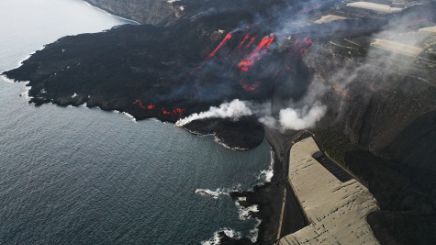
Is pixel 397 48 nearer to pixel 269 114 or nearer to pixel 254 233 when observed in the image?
pixel 269 114

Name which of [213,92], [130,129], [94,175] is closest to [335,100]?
[213,92]

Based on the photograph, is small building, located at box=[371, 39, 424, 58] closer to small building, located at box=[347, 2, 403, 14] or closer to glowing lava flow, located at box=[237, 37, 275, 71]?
glowing lava flow, located at box=[237, 37, 275, 71]

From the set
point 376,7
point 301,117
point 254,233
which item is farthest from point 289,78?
point 376,7

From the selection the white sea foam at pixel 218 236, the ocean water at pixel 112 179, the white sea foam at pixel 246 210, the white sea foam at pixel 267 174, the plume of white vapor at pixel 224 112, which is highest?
the plume of white vapor at pixel 224 112

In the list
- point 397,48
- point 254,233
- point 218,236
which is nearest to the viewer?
point 218,236

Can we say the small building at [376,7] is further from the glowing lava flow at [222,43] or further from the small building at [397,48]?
the glowing lava flow at [222,43]

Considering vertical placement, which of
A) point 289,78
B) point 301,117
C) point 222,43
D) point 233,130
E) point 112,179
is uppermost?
point 222,43

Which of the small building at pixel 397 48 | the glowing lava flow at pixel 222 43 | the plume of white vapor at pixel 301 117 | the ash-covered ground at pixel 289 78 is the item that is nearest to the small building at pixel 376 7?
the ash-covered ground at pixel 289 78
